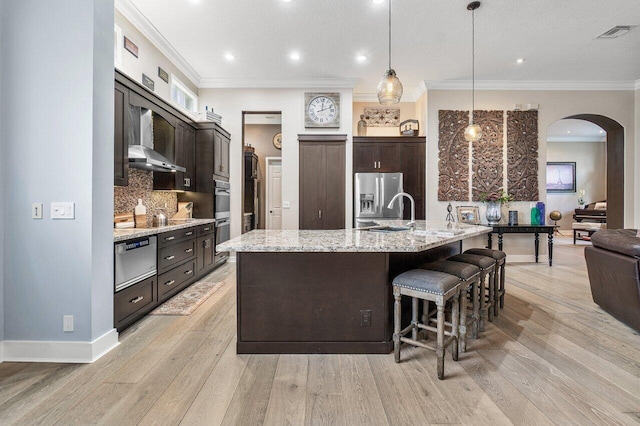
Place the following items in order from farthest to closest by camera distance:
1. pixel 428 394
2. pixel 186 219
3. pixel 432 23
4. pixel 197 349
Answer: pixel 186 219 → pixel 432 23 → pixel 197 349 → pixel 428 394

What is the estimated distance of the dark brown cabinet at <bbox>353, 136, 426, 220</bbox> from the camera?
18.6ft

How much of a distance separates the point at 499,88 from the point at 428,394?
586cm

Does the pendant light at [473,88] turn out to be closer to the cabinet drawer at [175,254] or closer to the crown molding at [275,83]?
the crown molding at [275,83]

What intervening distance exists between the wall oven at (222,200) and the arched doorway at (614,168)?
21.6ft

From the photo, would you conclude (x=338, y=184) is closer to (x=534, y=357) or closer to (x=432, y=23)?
(x=432, y=23)

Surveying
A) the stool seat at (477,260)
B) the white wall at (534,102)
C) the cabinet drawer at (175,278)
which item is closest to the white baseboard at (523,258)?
the white wall at (534,102)

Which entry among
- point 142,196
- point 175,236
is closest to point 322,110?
point 142,196

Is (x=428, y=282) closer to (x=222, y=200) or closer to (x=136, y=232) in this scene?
(x=136, y=232)

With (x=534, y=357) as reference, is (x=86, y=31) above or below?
above

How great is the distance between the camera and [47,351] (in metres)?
2.15

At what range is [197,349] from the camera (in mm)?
2348

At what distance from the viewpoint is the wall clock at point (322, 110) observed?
560 cm

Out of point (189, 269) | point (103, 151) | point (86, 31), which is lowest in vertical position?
point (189, 269)

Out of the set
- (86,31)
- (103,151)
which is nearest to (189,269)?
(103,151)
